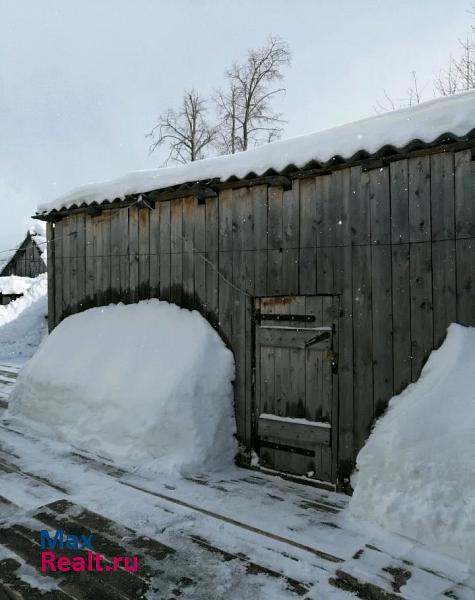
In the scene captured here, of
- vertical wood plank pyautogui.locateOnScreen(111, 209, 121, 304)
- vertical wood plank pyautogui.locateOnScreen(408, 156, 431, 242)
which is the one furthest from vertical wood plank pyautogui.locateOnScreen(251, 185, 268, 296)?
vertical wood plank pyautogui.locateOnScreen(111, 209, 121, 304)

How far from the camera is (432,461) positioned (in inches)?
149

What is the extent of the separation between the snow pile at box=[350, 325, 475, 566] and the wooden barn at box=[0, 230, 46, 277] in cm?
3461

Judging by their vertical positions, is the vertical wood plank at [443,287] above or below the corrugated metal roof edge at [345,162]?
below

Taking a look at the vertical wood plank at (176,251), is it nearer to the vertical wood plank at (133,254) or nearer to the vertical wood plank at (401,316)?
the vertical wood plank at (133,254)

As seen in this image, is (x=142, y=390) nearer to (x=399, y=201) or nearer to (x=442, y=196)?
(x=399, y=201)

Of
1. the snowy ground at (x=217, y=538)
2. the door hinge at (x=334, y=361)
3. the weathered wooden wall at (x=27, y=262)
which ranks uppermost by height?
the weathered wooden wall at (x=27, y=262)

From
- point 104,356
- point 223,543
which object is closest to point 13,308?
point 104,356

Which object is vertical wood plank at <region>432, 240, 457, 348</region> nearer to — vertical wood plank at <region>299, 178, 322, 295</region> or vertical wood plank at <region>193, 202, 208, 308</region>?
vertical wood plank at <region>299, 178, 322, 295</region>

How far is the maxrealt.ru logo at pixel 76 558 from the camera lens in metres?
3.39

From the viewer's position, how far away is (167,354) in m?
6.29

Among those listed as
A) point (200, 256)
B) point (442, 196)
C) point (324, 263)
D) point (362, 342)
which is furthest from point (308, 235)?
point (200, 256)

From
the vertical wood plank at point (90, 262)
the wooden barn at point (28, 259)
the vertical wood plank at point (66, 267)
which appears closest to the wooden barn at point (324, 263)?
the vertical wood plank at point (90, 262)

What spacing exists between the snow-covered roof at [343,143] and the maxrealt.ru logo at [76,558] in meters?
4.24

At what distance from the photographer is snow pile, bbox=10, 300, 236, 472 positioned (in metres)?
5.61
